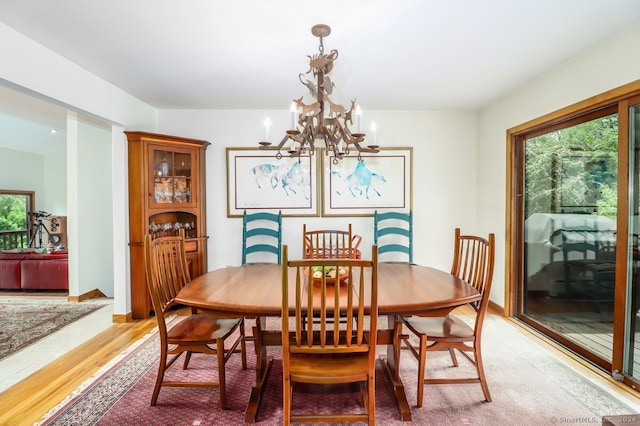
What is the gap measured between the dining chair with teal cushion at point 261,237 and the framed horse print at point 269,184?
14 centimetres

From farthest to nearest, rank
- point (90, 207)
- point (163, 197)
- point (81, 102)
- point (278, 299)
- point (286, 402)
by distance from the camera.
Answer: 1. point (90, 207)
2. point (163, 197)
3. point (81, 102)
4. point (278, 299)
5. point (286, 402)

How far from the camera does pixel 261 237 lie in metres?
4.02

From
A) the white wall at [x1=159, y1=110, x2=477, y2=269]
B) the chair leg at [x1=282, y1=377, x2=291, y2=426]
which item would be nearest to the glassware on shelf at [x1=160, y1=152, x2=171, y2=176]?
the white wall at [x1=159, y1=110, x2=477, y2=269]

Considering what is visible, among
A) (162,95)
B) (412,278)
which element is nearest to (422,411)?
(412,278)

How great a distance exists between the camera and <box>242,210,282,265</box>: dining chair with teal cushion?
12.5 feet

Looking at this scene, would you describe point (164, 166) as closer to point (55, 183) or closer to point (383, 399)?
point (383, 399)

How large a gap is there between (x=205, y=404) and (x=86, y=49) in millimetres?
2662

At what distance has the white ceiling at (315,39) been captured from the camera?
6.19 feet

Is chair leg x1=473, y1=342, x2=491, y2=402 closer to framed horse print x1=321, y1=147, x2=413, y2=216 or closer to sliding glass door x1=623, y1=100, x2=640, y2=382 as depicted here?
sliding glass door x1=623, y1=100, x2=640, y2=382

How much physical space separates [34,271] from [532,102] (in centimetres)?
639

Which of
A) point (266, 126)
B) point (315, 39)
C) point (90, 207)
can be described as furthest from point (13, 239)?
point (315, 39)

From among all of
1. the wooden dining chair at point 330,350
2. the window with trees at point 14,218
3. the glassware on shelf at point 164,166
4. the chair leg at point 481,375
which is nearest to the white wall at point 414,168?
the glassware on shelf at point 164,166

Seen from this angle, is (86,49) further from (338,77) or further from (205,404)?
(205,404)

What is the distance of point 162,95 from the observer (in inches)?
134
